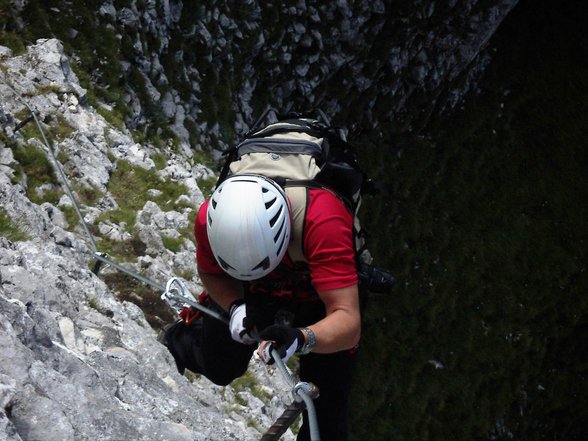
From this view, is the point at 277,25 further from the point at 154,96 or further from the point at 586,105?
the point at 586,105

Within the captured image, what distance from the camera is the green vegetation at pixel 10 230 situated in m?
7.82

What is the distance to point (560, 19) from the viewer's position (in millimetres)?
25250

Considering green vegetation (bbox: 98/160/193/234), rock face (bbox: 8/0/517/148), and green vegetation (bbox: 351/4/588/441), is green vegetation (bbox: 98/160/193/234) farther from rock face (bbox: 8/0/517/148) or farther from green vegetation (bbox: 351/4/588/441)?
green vegetation (bbox: 351/4/588/441)

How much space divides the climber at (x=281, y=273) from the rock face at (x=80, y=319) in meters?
1.10

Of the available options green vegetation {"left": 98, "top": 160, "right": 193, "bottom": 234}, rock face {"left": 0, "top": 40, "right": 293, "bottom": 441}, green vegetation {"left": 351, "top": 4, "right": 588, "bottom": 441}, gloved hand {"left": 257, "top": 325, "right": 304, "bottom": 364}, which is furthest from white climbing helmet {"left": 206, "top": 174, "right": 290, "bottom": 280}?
green vegetation {"left": 351, "top": 4, "right": 588, "bottom": 441}

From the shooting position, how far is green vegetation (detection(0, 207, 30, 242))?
7.82 metres

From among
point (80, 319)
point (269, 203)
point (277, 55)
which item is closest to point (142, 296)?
point (80, 319)

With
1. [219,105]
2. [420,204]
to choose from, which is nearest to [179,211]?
→ [219,105]

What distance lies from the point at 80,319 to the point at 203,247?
1888 mm

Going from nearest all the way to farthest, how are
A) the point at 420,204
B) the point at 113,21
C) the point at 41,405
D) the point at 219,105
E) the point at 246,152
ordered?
the point at 41,405 < the point at 246,152 < the point at 113,21 < the point at 219,105 < the point at 420,204

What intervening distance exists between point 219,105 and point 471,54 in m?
10.6

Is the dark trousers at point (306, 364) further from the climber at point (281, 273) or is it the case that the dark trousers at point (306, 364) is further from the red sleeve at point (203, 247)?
the red sleeve at point (203, 247)

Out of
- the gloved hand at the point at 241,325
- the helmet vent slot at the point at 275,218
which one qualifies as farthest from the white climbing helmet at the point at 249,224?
the gloved hand at the point at 241,325

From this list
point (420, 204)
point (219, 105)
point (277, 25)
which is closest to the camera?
point (219, 105)
